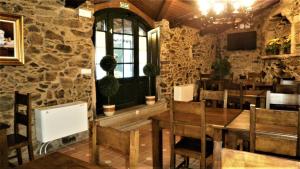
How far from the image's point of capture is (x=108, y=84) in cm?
442

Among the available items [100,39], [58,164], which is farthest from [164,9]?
A: [58,164]

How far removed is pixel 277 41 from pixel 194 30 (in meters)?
2.33

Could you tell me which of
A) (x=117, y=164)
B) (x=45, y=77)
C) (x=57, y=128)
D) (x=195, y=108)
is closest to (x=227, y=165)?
(x=195, y=108)

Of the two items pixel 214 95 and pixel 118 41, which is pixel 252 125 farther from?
pixel 118 41

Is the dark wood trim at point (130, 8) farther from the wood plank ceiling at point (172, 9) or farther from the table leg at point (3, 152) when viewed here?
the table leg at point (3, 152)

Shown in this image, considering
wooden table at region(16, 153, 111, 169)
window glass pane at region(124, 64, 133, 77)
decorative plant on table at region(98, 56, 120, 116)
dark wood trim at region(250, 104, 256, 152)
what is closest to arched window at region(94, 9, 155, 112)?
window glass pane at region(124, 64, 133, 77)

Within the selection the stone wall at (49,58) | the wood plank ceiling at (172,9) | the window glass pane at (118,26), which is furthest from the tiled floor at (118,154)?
the wood plank ceiling at (172,9)

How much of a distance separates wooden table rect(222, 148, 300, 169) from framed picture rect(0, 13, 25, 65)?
9.92 feet

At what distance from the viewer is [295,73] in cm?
608

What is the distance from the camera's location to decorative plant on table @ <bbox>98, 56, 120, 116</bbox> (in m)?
4.43

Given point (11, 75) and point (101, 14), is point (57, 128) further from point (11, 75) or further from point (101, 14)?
point (101, 14)

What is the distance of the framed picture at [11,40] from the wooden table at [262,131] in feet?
9.18

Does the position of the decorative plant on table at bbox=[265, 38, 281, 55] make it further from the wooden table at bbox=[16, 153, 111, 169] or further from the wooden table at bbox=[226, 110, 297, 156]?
the wooden table at bbox=[16, 153, 111, 169]

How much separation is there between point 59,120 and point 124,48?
243cm
